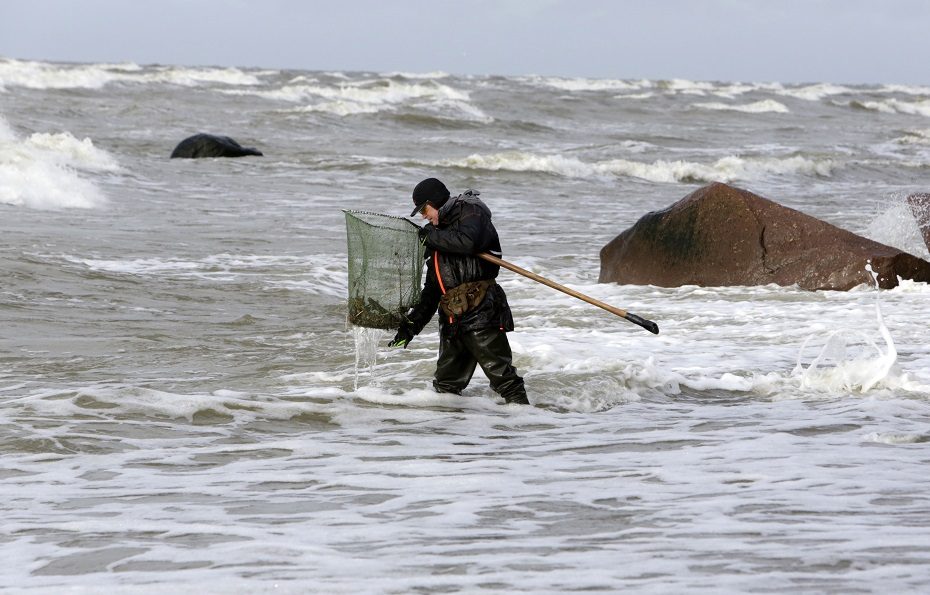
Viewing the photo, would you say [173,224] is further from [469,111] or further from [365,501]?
[469,111]

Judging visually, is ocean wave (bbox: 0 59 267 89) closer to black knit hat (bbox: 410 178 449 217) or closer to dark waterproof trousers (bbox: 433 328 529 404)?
dark waterproof trousers (bbox: 433 328 529 404)

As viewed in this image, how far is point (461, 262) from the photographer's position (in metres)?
7.17

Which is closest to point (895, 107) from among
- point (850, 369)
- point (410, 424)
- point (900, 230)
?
point (900, 230)

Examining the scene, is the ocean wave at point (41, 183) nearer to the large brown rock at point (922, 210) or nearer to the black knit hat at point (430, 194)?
the large brown rock at point (922, 210)

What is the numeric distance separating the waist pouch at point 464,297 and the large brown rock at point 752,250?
4918 millimetres

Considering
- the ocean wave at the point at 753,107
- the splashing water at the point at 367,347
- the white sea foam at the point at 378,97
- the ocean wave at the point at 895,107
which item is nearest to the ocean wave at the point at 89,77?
the white sea foam at the point at 378,97

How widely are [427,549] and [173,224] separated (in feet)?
38.4

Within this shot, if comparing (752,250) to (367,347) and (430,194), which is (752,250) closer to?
(367,347)

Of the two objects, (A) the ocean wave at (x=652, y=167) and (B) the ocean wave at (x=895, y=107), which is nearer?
(A) the ocean wave at (x=652, y=167)

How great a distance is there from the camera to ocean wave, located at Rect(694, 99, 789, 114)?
5476 centimetres

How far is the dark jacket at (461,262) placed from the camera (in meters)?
7.00

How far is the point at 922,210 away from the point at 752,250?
8.19ft

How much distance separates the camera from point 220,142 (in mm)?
25406

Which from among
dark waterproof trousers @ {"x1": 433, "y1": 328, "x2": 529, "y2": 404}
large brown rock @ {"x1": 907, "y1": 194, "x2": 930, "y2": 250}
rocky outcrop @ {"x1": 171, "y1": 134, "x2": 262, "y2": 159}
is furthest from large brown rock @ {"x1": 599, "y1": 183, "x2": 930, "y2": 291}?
rocky outcrop @ {"x1": 171, "y1": 134, "x2": 262, "y2": 159}
